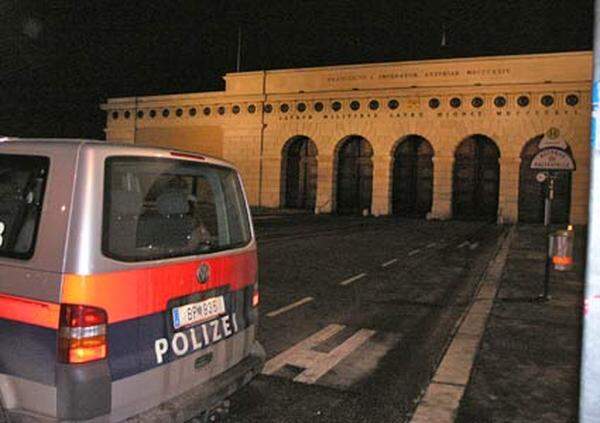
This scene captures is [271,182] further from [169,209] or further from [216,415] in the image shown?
[169,209]

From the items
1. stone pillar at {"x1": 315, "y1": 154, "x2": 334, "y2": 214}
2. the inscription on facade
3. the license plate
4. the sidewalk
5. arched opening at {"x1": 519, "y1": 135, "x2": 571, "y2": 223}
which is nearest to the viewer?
the license plate

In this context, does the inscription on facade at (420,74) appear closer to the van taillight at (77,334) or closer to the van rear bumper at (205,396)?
the van rear bumper at (205,396)

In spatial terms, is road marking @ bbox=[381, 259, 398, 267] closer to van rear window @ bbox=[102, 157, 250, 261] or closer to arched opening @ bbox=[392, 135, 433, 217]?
van rear window @ bbox=[102, 157, 250, 261]

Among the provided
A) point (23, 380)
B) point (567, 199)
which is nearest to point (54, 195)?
point (23, 380)

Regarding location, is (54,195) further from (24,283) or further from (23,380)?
(23,380)

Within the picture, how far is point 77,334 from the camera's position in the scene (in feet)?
9.70

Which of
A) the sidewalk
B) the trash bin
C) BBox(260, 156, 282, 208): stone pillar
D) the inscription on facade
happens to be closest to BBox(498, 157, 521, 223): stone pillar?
the inscription on facade

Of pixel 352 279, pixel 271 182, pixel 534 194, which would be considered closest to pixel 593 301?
pixel 352 279

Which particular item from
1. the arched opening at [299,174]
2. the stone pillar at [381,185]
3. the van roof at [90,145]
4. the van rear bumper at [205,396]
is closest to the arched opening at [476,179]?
the stone pillar at [381,185]

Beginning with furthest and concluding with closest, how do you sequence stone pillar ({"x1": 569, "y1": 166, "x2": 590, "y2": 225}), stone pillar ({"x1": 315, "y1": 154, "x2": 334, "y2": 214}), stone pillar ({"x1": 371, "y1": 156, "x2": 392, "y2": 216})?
stone pillar ({"x1": 315, "y1": 154, "x2": 334, "y2": 214}) < stone pillar ({"x1": 371, "y1": 156, "x2": 392, "y2": 216}) < stone pillar ({"x1": 569, "y1": 166, "x2": 590, "y2": 225})

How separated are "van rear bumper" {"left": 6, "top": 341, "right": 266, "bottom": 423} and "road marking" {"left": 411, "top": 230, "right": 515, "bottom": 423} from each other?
1435mm

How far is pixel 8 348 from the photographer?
3096 mm

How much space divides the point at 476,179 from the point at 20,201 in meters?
39.7

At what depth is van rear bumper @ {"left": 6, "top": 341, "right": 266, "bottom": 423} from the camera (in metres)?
3.02
